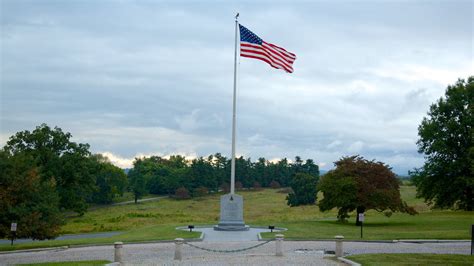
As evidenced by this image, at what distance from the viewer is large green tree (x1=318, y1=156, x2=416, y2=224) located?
124 feet

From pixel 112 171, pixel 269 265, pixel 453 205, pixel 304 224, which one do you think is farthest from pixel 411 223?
pixel 112 171

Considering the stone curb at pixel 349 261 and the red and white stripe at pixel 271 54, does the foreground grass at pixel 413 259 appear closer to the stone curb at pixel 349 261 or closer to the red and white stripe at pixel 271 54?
the stone curb at pixel 349 261

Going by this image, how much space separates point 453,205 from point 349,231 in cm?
2357

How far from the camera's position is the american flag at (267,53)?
30938 mm

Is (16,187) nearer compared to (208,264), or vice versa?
(208,264)

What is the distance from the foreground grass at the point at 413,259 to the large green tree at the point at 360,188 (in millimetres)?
16977

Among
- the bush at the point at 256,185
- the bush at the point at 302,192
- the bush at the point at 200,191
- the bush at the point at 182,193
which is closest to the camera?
the bush at the point at 302,192

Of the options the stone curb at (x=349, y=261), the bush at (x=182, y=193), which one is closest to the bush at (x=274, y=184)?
the bush at (x=182, y=193)

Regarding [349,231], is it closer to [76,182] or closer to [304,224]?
[304,224]

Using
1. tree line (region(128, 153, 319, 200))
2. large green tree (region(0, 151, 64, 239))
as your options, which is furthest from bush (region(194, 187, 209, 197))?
large green tree (region(0, 151, 64, 239))

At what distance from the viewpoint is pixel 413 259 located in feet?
64.4

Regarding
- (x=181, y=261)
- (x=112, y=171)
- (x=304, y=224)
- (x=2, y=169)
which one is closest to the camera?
(x=181, y=261)

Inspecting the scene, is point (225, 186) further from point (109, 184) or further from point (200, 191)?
point (109, 184)

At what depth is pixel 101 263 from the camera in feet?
63.2
